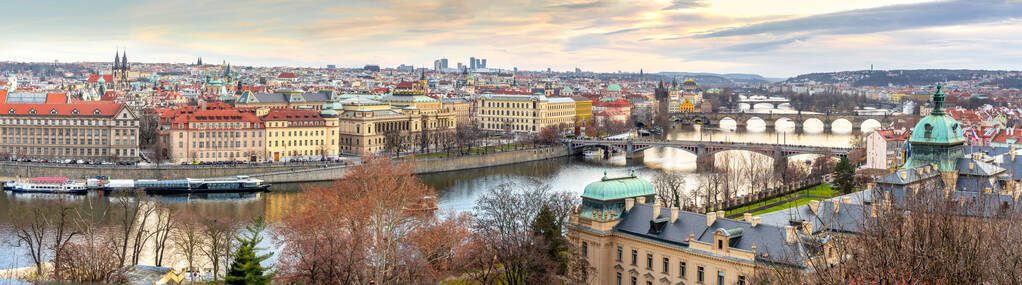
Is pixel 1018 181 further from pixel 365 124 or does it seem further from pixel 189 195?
pixel 365 124

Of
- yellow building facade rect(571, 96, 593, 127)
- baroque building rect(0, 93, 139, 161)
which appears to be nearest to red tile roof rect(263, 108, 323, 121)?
baroque building rect(0, 93, 139, 161)

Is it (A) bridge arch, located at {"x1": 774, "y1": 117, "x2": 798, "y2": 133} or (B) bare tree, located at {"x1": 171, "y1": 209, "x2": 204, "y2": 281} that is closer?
(B) bare tree, located at {"x1": 171, "y1": 209, "x2": 204, "y2": 281}

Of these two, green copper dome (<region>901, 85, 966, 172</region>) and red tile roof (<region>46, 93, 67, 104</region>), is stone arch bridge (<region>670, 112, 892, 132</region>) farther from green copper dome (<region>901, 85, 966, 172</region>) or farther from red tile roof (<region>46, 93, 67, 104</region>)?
green copper dome (<region>901, 85, 966, 172</region>)

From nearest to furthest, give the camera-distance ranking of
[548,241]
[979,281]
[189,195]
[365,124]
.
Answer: [979,281]
[548,241]
[189,195]
[365,124]

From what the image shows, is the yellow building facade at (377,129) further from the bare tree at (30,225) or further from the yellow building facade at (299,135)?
the bare tree at (30,225)

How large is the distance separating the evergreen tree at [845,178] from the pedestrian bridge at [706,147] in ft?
65.3

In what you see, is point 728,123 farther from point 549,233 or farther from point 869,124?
point 549,233

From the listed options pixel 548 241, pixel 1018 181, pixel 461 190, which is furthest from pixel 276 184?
pixel 1018 181

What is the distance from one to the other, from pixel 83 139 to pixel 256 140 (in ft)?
40.9

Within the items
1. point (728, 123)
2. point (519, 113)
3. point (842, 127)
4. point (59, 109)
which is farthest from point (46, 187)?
point (842, 127)

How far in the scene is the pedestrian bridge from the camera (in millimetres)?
75312

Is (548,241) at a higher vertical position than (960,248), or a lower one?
lower

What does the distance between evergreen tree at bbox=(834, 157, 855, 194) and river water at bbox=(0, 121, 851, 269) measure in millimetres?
9930

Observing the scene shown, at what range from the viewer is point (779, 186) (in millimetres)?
54312
